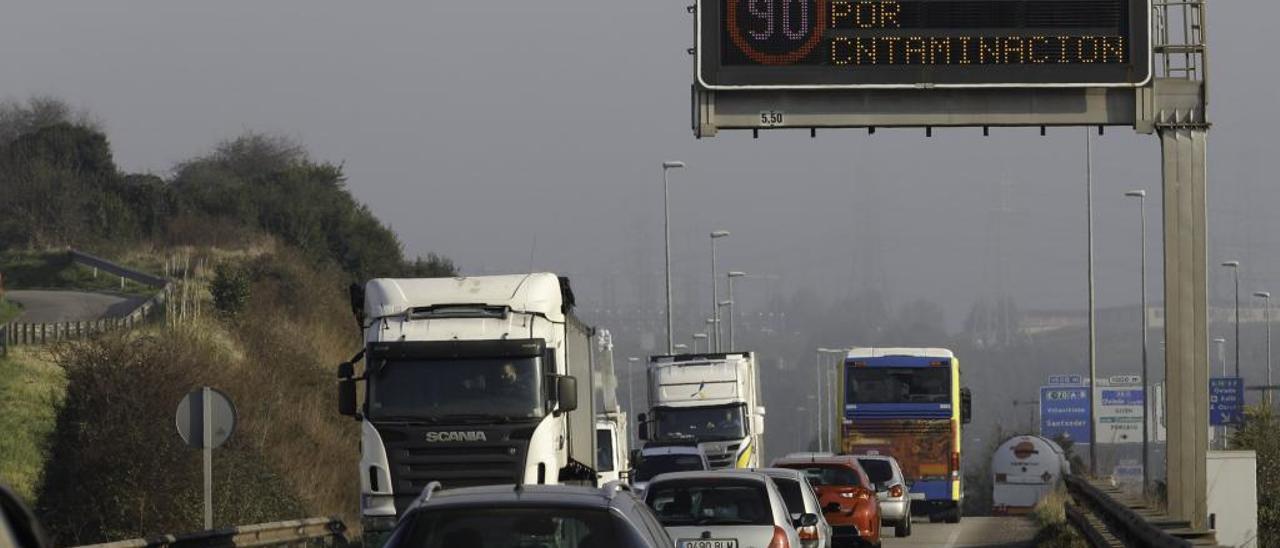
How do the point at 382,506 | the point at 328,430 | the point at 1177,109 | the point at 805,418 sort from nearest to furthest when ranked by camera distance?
1. the point at 382,506
2. the point at 1177,109
3. the point at 328,430
4. the point at 805,418

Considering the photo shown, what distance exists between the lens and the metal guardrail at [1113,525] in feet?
54.3

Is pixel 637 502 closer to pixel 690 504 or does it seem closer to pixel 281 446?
pixel 690 504

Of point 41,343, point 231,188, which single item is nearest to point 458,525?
point 41,343

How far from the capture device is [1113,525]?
22781 mm

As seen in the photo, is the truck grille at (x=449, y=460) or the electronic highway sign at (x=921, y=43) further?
the electronic highway sign at (x=921, y=43)

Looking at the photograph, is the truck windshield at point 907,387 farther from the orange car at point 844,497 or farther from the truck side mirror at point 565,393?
the truck side mirror at point 565,393

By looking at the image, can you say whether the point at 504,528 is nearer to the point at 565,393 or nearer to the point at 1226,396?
the point at 565,393

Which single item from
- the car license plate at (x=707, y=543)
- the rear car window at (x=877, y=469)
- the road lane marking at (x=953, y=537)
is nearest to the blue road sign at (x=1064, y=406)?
the road lane marking at (x=953, y=537)

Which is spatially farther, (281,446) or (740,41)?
(281,446)

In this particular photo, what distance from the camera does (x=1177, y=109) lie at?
23875 millimetres

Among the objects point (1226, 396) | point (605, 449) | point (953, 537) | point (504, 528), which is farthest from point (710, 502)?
point (1226, 396)

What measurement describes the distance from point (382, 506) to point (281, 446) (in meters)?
17.3

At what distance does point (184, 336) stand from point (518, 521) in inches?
1162

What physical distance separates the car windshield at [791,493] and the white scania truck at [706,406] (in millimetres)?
21299
